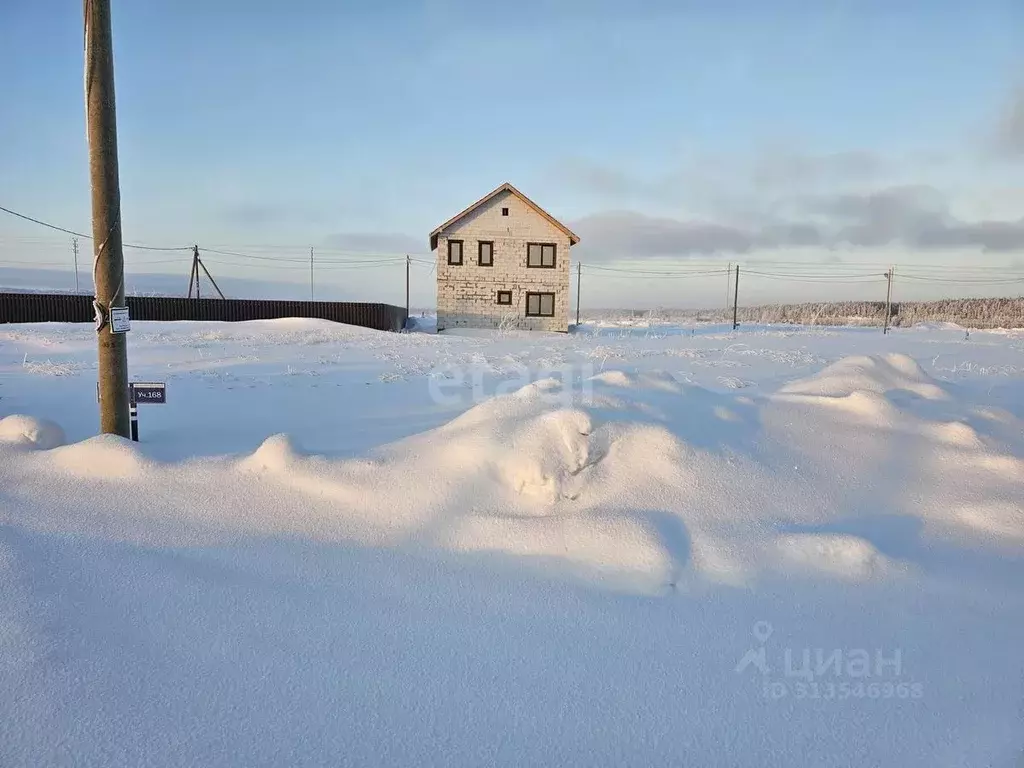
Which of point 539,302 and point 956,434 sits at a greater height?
point 539,302

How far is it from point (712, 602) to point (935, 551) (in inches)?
78.6

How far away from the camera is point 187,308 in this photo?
30.3 metres

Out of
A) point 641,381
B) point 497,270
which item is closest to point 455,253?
point 497,270

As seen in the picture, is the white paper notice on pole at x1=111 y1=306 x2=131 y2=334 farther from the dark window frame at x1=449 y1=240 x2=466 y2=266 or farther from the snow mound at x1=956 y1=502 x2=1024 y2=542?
the dark window frame at x1=449 y1=240 x2=466 y2=266

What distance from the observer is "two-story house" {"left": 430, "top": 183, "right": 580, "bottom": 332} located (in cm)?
2964

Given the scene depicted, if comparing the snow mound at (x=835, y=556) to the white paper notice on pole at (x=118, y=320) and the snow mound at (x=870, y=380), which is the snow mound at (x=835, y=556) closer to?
the snow mound at (x=870, y=380)

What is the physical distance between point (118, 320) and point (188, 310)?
28391 millimetres

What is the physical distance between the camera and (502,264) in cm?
3002

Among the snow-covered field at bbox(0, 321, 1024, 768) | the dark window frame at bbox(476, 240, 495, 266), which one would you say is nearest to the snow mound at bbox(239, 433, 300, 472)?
the snow-covered field at bbox(0, 321, 1024, 768)

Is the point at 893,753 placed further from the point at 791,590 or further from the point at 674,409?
the point at 674,409

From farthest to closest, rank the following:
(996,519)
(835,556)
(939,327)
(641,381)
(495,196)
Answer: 1. (939,327)
2. (495,196)
3. (641,381)
4. (996,519)
5. (835,556)

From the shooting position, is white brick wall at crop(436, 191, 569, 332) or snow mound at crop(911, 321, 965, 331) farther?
snow mound at crop(911, 321, 965, 331)

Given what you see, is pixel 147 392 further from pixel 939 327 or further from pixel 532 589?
pixel 939 327

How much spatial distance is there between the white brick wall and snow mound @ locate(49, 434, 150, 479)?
25.2 metres
